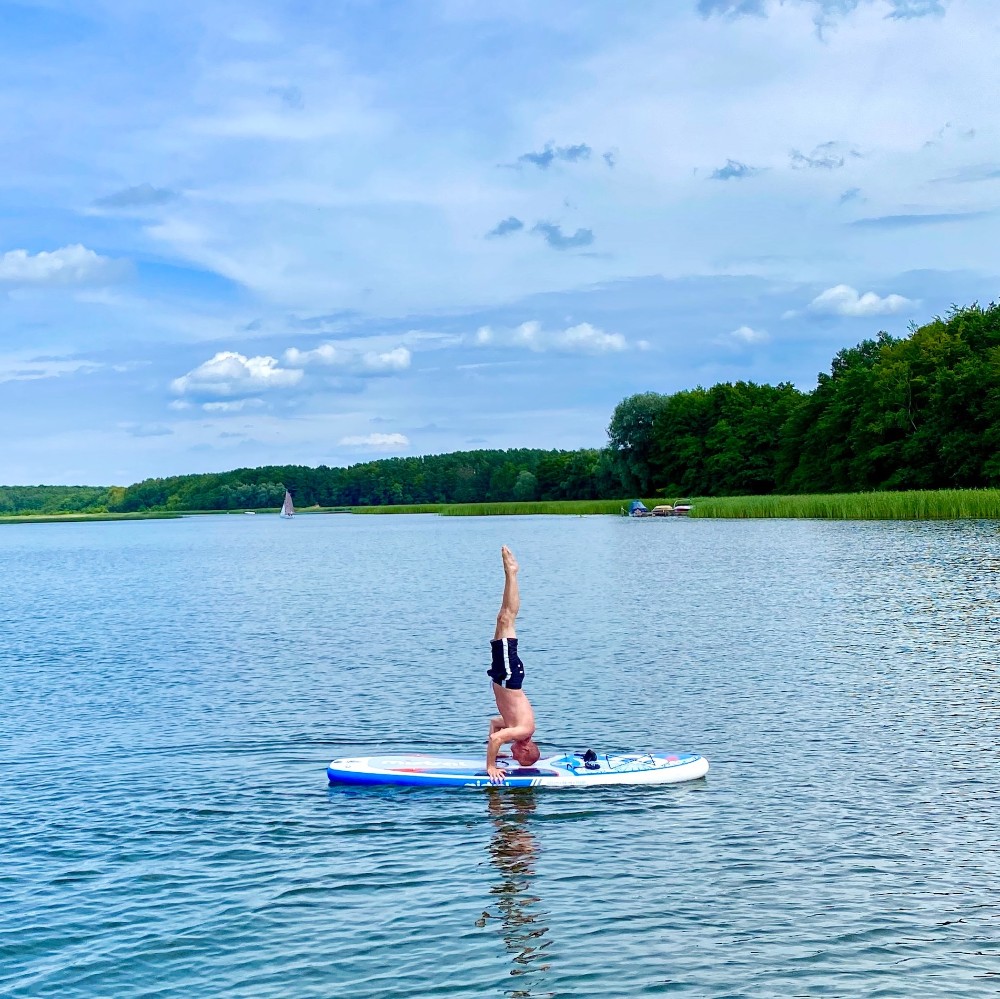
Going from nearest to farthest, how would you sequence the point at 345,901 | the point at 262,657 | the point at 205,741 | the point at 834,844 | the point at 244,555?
1. the point at 345,901
2. the point at 834,844
3. the point at 205,741
4. the point at 262,657
5. the point at 244,555

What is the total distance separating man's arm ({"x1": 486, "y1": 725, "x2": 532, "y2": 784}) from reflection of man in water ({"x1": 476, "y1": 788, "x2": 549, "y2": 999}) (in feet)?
0.70

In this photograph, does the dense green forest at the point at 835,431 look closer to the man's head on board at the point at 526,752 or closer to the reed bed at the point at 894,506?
the reed bed at the point at 894,506

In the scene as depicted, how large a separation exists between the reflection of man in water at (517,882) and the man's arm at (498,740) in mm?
214

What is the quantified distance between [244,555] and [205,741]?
2298 inches

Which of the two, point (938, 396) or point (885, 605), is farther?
point (938, 396)

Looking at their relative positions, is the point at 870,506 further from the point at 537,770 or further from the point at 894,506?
the point at 537,770

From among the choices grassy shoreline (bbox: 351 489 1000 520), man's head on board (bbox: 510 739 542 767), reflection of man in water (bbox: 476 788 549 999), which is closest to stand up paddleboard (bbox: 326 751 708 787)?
man's head on board (bbox: 510 739 542 767)

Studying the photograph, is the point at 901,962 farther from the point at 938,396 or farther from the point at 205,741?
the point at 938,396

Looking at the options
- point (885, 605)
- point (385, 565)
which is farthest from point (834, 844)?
point (385, 565)

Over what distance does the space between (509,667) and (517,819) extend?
1774 mm

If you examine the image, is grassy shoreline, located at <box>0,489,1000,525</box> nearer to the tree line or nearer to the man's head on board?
the tree line

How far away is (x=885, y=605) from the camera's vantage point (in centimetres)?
2956

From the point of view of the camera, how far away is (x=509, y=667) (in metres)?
13.3

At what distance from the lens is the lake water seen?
8.59 m
